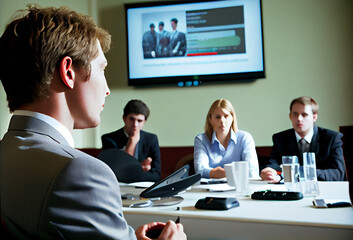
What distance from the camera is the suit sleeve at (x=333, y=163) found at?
2.79 metres

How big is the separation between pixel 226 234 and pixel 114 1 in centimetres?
418

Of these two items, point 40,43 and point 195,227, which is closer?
point 40,43

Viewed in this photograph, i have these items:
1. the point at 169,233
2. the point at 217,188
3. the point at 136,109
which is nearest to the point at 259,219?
the point at 169,233

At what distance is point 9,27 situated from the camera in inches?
37.2

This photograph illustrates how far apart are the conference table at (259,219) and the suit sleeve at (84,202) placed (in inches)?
27.0

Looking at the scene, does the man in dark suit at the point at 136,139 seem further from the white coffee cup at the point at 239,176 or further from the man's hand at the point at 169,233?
the man's hand at the point at 169,233

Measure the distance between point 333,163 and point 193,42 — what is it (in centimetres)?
238

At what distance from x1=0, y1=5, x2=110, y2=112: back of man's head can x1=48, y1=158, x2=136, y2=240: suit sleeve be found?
0.25m

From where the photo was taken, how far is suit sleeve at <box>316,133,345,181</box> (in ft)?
9.15

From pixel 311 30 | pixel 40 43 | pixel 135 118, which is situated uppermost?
pixel 311 30

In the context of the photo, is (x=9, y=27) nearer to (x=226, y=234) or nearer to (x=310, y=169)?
(x=226, y=234)

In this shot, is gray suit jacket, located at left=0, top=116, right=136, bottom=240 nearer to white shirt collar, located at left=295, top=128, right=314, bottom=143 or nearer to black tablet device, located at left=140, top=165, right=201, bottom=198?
black tablet device, located at left=140, top=165, right=201, bottom=198

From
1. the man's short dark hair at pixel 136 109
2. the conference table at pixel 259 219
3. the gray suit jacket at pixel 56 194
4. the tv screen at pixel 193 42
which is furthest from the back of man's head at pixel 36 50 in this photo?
the tv screen at pixel 193 42

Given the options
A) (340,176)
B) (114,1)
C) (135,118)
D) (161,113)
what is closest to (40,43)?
(340,176)
